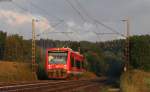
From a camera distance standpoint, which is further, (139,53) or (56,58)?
(139,53)

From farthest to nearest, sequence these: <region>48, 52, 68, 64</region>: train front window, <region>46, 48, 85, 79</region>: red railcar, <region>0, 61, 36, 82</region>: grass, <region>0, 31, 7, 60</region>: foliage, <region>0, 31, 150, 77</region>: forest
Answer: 1. <region>0, 31, 7, 60</region>: foliage
2. <region>0, 31, 150, 77</region>: forest
3. <region>0, 61, 36, 82</region>: grass
4. <region>48, 52, 68, 64</region>: train front window
5. <region>46, 48, 85, 79</region>: red railcar

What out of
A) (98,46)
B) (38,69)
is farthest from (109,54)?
(38,69)

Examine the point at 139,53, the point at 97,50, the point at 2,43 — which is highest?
the point at 2,43

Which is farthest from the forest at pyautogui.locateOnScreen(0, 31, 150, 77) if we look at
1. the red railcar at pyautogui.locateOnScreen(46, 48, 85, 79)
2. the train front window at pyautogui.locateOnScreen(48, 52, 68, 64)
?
the train front window at pyautogui.locateOnScreen(48, 52, 68, 64)

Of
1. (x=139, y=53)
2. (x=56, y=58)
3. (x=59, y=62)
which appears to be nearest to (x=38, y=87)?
(x=56, y=58)

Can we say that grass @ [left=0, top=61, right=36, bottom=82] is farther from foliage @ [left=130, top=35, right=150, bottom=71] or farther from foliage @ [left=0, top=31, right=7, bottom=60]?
foliage @ [left=0, top=31, right=7, bottom=60]

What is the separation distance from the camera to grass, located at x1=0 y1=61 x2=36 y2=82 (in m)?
50.3

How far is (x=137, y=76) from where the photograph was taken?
123 feet

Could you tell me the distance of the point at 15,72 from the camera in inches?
2128

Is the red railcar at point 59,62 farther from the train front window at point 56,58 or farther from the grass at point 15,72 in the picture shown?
the grass at point 15,72

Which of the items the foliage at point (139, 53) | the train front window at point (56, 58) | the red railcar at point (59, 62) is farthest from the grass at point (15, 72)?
the foliage at point (139, 53)

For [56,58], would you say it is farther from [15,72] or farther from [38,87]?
[38,87]

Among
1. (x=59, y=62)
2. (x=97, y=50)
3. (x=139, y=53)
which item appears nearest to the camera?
(x=59, y=62)

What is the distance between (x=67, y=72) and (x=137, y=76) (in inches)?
555
